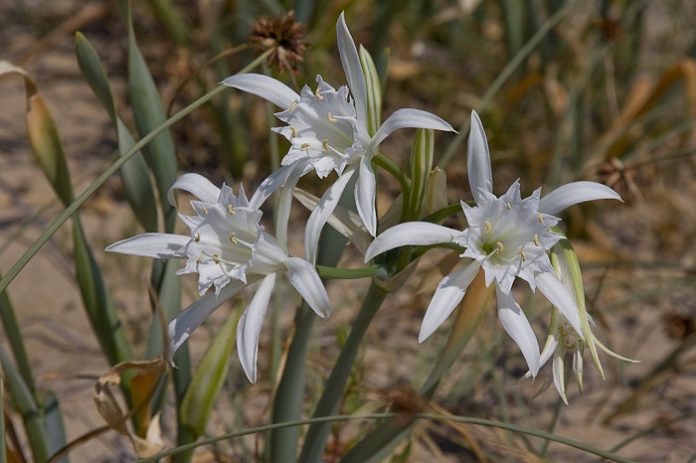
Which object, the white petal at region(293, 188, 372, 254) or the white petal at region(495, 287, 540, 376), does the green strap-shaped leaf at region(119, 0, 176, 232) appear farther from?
the white petal at region(495, 287, 540, 376)

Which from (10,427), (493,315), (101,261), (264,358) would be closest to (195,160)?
(101,261)

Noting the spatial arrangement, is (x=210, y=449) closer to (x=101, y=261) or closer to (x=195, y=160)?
(x=101, y=261)

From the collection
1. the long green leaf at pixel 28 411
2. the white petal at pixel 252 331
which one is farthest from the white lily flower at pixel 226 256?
the long green leaf at pixel 28 411

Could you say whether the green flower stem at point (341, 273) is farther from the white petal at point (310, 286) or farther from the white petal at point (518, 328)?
the white petal at point (518, 328)

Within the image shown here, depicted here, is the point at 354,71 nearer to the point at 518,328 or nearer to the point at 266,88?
the point at 266,88

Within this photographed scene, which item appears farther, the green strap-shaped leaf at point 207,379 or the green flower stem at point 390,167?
the green strap-shaped leaf at point 207,379

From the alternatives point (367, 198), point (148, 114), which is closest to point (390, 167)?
point (367, 198)

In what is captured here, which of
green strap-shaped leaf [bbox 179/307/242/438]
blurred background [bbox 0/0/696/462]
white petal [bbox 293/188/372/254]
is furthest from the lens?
blurred background [bbox 0/0/696/462]

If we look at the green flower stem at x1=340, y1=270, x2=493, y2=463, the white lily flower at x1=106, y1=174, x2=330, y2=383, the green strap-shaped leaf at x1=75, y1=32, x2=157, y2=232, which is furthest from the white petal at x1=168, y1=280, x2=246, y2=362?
the green strap-shaped leaf at x1=75, y1=32, x2=157, y2=232
